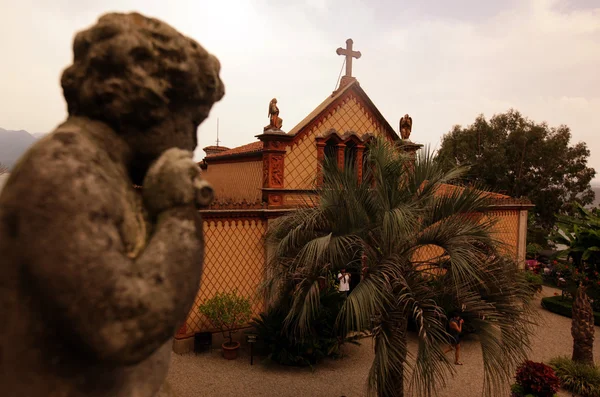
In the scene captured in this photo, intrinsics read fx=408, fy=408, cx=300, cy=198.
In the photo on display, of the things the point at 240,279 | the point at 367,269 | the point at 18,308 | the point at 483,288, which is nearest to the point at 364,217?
the point at 367,269

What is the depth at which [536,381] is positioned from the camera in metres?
6.73

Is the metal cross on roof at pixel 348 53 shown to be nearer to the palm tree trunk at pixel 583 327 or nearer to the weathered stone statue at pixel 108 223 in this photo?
the palm tree trunk at pixel 583 327

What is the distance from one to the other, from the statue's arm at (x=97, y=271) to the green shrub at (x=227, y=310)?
784 centimetres

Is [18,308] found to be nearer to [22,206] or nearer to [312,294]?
[22,206]

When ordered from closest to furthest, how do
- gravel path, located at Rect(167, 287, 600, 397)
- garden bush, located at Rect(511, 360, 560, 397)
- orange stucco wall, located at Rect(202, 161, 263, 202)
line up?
garden bush, located at Rect(511, 360, 560, 397) < gravel path, located at Rect(167, 287, 600, 397) < orange stucco wall, located at Rect(202, 161, 263, 202)

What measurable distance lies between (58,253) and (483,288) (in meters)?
4.63

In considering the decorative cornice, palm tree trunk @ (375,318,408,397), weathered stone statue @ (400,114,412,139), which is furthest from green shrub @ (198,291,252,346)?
weathered stone statue @ (400,114,412,139)

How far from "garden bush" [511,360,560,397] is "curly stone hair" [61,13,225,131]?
720cm

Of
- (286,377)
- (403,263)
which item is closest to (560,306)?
(286,377)

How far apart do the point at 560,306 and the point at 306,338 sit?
394 inches

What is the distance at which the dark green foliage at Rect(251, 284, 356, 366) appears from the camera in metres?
8.62

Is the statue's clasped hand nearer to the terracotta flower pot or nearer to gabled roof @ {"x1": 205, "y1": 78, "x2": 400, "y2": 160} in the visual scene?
the terracotta flower pot

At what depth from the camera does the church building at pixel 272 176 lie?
9.49 metres

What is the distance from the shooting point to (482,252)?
190 inches
